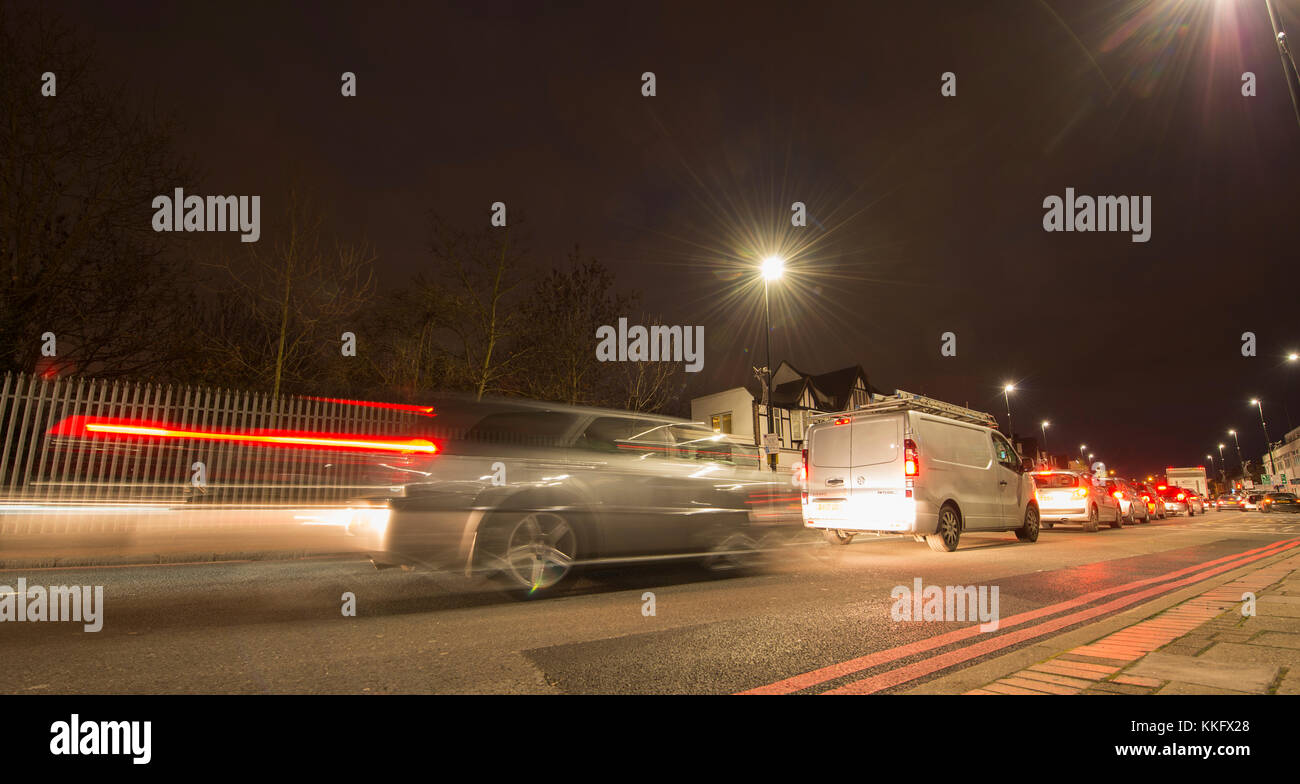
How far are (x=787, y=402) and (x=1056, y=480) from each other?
87.0 ft

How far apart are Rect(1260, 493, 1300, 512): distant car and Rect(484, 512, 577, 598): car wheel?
52.5 meters

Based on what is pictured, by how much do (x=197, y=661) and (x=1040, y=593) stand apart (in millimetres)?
6291

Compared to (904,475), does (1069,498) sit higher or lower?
lower

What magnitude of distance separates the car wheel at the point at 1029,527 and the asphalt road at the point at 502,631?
4.44 metres

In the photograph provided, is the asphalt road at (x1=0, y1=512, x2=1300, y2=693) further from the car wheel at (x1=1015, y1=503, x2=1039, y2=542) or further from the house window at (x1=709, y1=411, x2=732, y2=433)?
the house window at (x1=709, y1=411, x2=732, y2=433)

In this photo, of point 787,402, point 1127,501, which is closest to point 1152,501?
point 1127,501

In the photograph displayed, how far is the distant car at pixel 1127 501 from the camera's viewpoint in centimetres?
1909

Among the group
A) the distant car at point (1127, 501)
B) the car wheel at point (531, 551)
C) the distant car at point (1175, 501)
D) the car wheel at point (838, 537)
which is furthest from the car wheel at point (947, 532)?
the distant car at point (1175, 501)

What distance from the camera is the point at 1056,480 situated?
16391 mm

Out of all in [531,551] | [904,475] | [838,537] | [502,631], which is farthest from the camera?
[838,537]

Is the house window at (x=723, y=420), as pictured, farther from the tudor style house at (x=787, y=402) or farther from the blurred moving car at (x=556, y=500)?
the blurred moving car at (x=556, y=500)

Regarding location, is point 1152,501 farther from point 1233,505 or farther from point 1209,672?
point 1233,505

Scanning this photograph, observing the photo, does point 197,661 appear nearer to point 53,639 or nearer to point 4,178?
point 53,639
